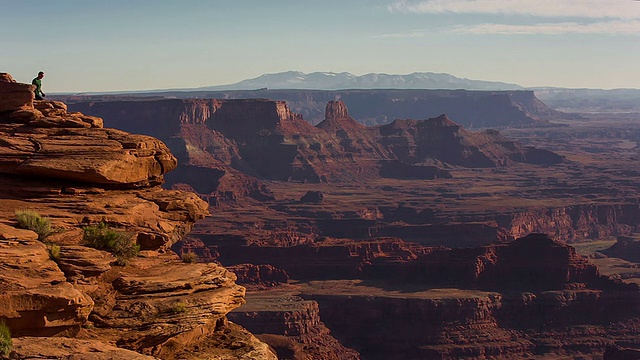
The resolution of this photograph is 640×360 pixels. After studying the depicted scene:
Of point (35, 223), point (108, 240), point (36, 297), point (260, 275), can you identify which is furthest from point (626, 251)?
point (36, 297)

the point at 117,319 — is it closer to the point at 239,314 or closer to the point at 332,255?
the point at 239,314

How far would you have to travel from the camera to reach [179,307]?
29281 millimetres

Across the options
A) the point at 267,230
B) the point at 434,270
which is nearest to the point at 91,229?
the point at 434,270

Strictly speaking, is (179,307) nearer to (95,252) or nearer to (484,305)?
(95,252)

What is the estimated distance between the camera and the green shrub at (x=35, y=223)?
29.1 meters

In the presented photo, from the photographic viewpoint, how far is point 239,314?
89250 mm

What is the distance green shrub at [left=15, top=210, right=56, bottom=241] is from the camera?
29.1m

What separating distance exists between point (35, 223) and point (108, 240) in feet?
7.43

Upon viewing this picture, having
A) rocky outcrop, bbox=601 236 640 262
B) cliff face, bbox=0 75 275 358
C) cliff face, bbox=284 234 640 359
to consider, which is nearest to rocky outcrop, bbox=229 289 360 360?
cliff face, bbox=284 234 640 359

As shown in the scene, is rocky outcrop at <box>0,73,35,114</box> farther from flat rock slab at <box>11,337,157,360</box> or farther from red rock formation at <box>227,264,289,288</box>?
red rock formation at <box>227,264,289,288</box>

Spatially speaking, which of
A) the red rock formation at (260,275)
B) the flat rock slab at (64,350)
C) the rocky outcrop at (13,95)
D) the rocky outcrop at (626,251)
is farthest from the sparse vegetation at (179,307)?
the rocky outcrop at (626,251)

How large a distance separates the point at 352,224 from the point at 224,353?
450ft

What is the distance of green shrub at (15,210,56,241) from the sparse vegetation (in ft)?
13.7

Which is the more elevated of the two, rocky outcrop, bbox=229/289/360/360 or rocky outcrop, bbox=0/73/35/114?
rocky outcrop, bbox=0/73/35/114
